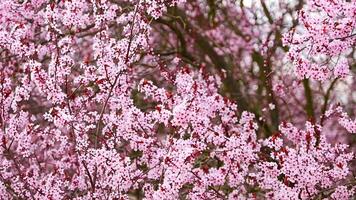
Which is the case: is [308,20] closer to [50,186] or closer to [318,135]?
[318,135]

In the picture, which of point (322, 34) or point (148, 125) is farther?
point (148, 125)

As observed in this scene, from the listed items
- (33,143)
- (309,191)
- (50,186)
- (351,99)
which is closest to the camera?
(309,191)

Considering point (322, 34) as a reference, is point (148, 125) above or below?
below

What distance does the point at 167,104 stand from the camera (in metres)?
5.76

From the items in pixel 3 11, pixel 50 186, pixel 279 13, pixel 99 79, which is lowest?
pixel 50 186

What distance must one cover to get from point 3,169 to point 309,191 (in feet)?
9.91

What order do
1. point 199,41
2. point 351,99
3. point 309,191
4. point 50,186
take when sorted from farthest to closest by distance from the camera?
point 351,99 → point 199,41 → point 50,186 → point 309,191

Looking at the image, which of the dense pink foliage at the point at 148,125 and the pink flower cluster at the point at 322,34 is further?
the dense pink foliage at the point at 148,125

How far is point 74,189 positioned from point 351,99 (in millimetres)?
6856

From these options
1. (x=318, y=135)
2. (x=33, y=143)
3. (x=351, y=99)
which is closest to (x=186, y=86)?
(x=318, y=135)

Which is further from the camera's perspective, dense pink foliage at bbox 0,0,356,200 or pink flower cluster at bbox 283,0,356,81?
dense pink foliage at bbox 0,0,356,200

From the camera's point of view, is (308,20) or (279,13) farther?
(279,13)

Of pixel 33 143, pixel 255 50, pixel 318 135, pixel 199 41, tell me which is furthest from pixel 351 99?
pixel 33 143

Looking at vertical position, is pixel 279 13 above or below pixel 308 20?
above
